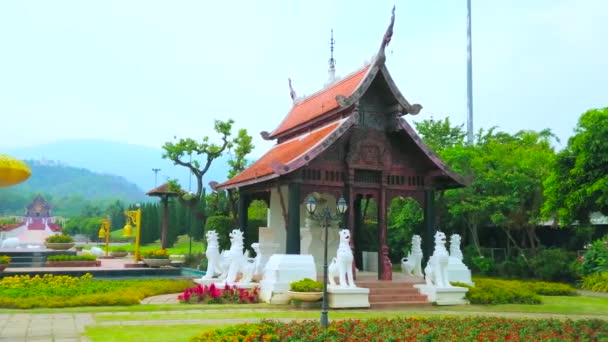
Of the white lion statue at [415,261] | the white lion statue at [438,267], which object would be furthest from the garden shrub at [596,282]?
the white lion statue at [438,267]

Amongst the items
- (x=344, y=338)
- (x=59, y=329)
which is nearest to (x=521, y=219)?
(x=344, y=338)

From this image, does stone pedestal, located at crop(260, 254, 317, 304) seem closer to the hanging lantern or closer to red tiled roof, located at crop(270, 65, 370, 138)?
red tiled roof, located at crop(270, 65, 370, 138)

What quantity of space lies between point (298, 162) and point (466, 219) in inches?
528

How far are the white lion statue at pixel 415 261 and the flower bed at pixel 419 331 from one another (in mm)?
6690

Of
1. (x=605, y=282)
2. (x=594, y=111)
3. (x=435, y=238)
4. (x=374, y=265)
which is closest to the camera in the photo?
(x=594, y=111)

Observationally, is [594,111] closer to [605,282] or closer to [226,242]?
[605,282]

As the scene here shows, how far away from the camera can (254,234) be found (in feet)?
82.2

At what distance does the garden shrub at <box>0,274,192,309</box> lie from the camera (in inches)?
513

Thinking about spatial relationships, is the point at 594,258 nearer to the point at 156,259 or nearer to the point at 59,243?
the point at 156,259

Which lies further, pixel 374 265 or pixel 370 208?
pixel 370 208

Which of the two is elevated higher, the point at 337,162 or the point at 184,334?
the point at 337,162

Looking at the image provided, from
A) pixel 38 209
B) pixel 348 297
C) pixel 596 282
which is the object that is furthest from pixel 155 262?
pixel 38 209

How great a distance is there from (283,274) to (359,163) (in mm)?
3700

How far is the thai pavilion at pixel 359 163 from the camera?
14422mm
